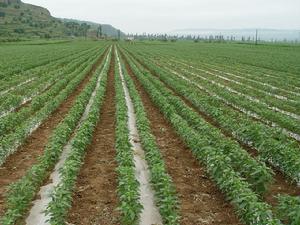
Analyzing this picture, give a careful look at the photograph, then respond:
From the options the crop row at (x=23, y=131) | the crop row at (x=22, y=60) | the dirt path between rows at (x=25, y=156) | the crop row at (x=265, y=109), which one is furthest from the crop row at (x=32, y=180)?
the crop row at (x=22, y=60)

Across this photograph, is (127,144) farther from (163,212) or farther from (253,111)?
(253,111)

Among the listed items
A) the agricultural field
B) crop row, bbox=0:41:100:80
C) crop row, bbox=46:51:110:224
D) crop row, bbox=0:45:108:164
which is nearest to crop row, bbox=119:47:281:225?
the agricultural field

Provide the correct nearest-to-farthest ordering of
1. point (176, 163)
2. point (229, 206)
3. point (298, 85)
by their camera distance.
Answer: point (229, 206)
point (176, 163)
point (298, 85)

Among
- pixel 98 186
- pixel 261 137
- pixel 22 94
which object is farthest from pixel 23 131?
pixel 22 94

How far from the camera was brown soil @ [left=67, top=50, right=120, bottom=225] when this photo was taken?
6754mm

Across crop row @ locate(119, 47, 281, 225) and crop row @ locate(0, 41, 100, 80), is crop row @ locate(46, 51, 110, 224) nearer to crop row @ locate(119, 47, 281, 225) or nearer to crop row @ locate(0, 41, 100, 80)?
crop row @ locate(119, 47, 281, 225)

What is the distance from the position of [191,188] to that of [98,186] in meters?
1.81

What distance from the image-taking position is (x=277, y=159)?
8.91 meters

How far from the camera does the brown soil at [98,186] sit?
266 inches

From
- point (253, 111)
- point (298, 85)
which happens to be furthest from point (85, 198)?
point (298, 85)

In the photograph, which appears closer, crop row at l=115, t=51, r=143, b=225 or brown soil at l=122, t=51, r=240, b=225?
crop row at l=115, t=51, r=143, b=225

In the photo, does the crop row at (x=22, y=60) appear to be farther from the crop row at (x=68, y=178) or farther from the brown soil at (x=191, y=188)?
the brown soil at (x=191, y=188)

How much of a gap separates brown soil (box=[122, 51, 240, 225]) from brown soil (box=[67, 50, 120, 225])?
123 cm

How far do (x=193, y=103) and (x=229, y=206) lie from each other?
30.2 feet
